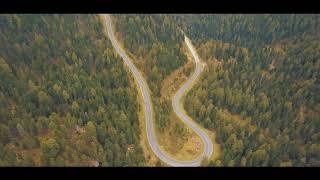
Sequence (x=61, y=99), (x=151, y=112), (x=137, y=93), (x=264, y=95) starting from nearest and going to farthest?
1. (x=61, y=99)
2. (x=151, y=112)
3. (x=137, y=93)
4. (x=264, y=95)

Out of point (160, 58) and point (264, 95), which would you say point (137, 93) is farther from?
point (264, 95)

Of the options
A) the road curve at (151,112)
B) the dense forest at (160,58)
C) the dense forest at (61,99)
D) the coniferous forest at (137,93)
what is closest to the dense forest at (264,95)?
the coniferous forest at (137,93)

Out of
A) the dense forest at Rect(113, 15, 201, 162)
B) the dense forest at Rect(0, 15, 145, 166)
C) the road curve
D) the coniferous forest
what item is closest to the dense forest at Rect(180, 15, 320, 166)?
the coniferous forest

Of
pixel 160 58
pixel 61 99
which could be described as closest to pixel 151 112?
pixel 160 58

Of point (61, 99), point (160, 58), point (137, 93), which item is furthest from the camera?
point (160, 58)

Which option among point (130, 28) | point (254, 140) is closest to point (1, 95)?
point (130, 28)

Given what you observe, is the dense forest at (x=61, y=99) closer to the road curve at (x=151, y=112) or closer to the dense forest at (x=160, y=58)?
the road curve at (x=151, y=112)
